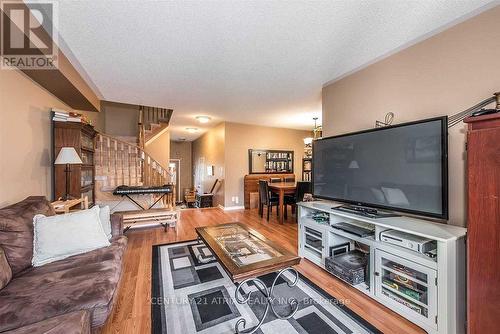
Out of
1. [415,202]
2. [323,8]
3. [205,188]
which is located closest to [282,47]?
[323,8]

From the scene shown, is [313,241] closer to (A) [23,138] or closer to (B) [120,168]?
(A) [23,138]

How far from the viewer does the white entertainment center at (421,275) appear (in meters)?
1.42

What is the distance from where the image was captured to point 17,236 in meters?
1.57

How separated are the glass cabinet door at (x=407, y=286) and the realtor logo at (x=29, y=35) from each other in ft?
11.0

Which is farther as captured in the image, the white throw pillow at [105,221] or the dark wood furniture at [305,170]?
the dark wood furniture at [305,170]

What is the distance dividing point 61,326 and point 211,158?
6.18 metres

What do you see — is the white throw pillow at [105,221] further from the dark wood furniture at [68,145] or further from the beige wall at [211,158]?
the beige wall at [211,158]

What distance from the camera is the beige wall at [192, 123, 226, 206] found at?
5.97m

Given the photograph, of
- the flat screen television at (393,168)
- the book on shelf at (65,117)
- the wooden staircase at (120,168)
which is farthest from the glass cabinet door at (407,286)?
the book on shelf at (65,117)

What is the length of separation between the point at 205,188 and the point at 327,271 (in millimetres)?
5902

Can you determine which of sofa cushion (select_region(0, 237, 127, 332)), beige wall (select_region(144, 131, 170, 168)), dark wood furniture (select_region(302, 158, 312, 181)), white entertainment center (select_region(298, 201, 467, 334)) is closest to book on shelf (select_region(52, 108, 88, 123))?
sofa cushion (select_region(0, 237, 127, 332))

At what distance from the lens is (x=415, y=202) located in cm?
→ 177

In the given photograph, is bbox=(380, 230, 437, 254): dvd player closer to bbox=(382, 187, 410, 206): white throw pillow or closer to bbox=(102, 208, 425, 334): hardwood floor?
bbox=(382, 187, 410, 206): white throw pillow

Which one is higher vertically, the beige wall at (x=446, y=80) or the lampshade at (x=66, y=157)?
the beige wall at (x=446, y=80)
